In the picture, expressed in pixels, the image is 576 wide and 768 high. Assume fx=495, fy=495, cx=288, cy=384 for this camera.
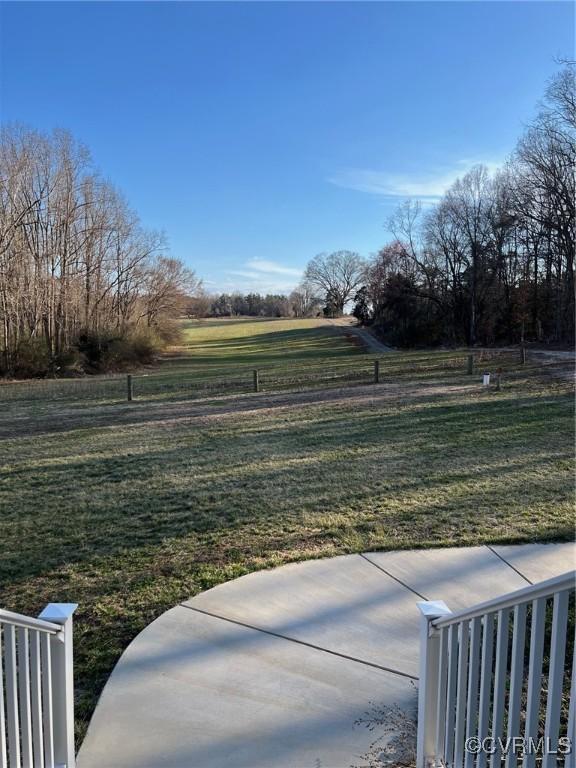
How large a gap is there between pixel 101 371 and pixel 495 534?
79.3 feet

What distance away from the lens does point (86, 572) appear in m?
3.70

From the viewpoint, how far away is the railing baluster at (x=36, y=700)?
184 centimetres

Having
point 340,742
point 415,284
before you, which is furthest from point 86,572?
point 415,284

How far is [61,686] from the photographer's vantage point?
2010 mm

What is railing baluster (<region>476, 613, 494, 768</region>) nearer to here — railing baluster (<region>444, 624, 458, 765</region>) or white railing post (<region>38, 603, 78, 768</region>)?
railing baluster (<region>444, 624, 458, 765</region>)

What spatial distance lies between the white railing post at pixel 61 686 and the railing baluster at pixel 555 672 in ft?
5.61

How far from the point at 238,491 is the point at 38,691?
150 inches

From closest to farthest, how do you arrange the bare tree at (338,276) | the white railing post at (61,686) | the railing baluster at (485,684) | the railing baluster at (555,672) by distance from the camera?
the railing baluster at (555,672)
the railing baluster at (485,684)
the white railing post at (61,686)
the bare tree at (338,276)

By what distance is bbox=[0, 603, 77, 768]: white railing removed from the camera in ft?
5.75

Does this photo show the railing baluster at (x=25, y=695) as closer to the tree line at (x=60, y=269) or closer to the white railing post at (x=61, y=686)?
the white railing post at (x=61, y=686)

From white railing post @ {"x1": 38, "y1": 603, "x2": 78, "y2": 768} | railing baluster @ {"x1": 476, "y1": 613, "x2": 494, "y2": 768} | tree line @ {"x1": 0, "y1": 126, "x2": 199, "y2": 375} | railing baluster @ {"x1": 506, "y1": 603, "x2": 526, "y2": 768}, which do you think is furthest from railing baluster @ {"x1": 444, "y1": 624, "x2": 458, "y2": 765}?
tree line @ {"x1": 0, "y1": 126, "x2": 199, "y2": 375}

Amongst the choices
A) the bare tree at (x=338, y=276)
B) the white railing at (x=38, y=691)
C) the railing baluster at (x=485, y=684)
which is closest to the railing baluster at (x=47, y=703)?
the white railing at (x=38, y=691)

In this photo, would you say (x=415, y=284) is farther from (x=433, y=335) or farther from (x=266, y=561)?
(x=266, y=561)

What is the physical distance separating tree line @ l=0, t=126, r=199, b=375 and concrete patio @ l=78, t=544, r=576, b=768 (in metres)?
19.8
